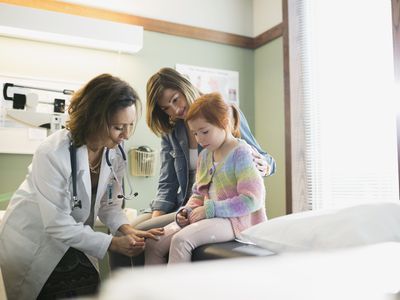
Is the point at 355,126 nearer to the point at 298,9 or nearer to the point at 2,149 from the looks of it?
the point at 298,9

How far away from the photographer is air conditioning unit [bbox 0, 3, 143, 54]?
2447mm

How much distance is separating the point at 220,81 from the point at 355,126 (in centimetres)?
117

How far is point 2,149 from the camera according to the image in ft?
8.23

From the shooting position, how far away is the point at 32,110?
221cm

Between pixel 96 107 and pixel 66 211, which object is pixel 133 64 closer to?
pixel 96 107

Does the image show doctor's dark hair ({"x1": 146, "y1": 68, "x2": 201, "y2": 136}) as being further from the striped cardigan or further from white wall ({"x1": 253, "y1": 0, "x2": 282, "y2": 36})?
white wall ({"x1": 253, "y1": 0, "x2": 282, "y2": 36})

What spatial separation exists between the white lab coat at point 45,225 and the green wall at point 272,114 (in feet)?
6.47

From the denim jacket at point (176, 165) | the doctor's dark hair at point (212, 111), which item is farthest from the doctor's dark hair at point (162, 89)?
the doctor's dark hair at point (212, 111)

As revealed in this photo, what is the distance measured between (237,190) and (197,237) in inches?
8.9

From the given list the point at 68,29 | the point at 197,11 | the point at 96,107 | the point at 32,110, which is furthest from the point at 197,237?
the point at 197,11

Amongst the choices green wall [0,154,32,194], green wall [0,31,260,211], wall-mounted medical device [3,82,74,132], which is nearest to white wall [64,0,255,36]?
green wall [0,31,260,211]

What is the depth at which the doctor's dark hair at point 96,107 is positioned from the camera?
138 cm

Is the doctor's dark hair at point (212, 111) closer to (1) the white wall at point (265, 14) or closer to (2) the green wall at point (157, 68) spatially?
(2) the green wall at point (157, 68)

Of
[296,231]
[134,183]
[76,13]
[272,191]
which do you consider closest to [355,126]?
[272,191]
